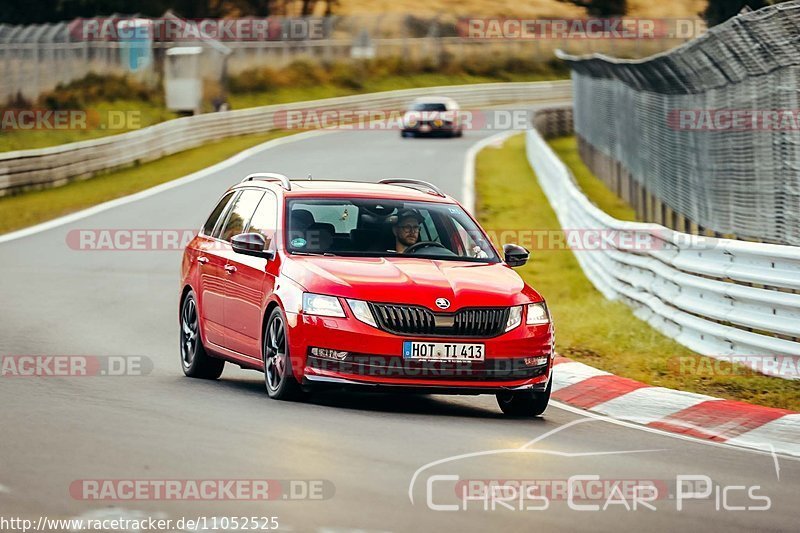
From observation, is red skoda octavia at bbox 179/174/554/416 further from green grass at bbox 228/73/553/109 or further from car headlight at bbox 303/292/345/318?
green grass at bbox 228/73/553/109

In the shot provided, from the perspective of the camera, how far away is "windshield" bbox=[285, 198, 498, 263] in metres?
11.1

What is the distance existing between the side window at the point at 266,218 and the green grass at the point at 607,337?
11.0 feet

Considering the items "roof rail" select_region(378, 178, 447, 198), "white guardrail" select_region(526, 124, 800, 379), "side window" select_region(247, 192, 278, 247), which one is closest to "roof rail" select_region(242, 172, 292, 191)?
"side window" select_region(247, 192, 278, 247)

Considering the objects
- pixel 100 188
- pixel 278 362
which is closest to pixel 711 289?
pixel 278 362

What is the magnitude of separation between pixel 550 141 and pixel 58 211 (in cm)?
3117

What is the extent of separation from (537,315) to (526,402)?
2.00 feet

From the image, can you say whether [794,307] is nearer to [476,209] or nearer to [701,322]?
[701,322]

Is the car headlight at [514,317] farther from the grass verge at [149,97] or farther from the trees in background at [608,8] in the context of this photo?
the trees in background at [608,8]

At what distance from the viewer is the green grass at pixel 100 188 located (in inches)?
1076

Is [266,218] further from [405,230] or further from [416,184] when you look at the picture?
[416,184]

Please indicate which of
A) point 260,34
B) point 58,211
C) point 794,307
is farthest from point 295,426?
point 260,34

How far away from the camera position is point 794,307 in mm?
11984

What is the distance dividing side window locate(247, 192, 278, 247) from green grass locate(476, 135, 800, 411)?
3.35 m

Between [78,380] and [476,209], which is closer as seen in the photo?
[78,380]
